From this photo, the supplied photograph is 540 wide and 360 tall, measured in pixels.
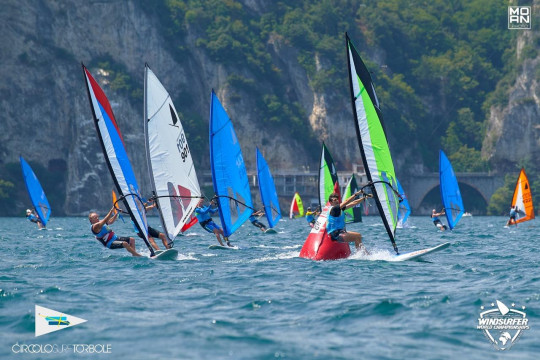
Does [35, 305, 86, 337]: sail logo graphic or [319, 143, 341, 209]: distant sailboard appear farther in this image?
[319, 143, 341, 209]: distant sailboard

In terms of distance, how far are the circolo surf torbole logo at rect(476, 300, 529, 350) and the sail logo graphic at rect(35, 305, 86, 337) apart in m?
5.56

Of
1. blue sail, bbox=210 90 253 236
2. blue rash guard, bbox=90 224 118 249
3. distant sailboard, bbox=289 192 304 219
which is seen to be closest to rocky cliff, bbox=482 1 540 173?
distant sailboard, bbox=289 192 304 219

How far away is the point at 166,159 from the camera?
74.4 feet

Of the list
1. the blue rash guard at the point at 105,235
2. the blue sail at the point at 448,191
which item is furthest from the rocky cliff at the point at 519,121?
the blue rash guard at the point at 105,235

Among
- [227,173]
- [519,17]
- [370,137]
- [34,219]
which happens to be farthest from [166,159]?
[519,17]

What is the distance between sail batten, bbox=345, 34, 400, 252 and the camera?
19.3 m

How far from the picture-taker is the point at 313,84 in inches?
4808

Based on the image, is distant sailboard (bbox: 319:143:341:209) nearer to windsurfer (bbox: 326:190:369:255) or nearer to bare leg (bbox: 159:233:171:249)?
bare leg (bbox: 159:233:171:249)

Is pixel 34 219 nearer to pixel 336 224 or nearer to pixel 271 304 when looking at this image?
pixel 336 224

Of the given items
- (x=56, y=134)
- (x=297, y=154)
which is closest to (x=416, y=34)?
(x=297, y=154)

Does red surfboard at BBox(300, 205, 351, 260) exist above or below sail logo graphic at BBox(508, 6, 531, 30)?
below

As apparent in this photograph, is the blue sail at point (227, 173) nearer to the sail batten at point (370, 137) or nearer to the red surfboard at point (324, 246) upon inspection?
the red surfboard at point (324, 246)

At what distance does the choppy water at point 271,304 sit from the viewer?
10.7m

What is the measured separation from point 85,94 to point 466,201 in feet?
175
